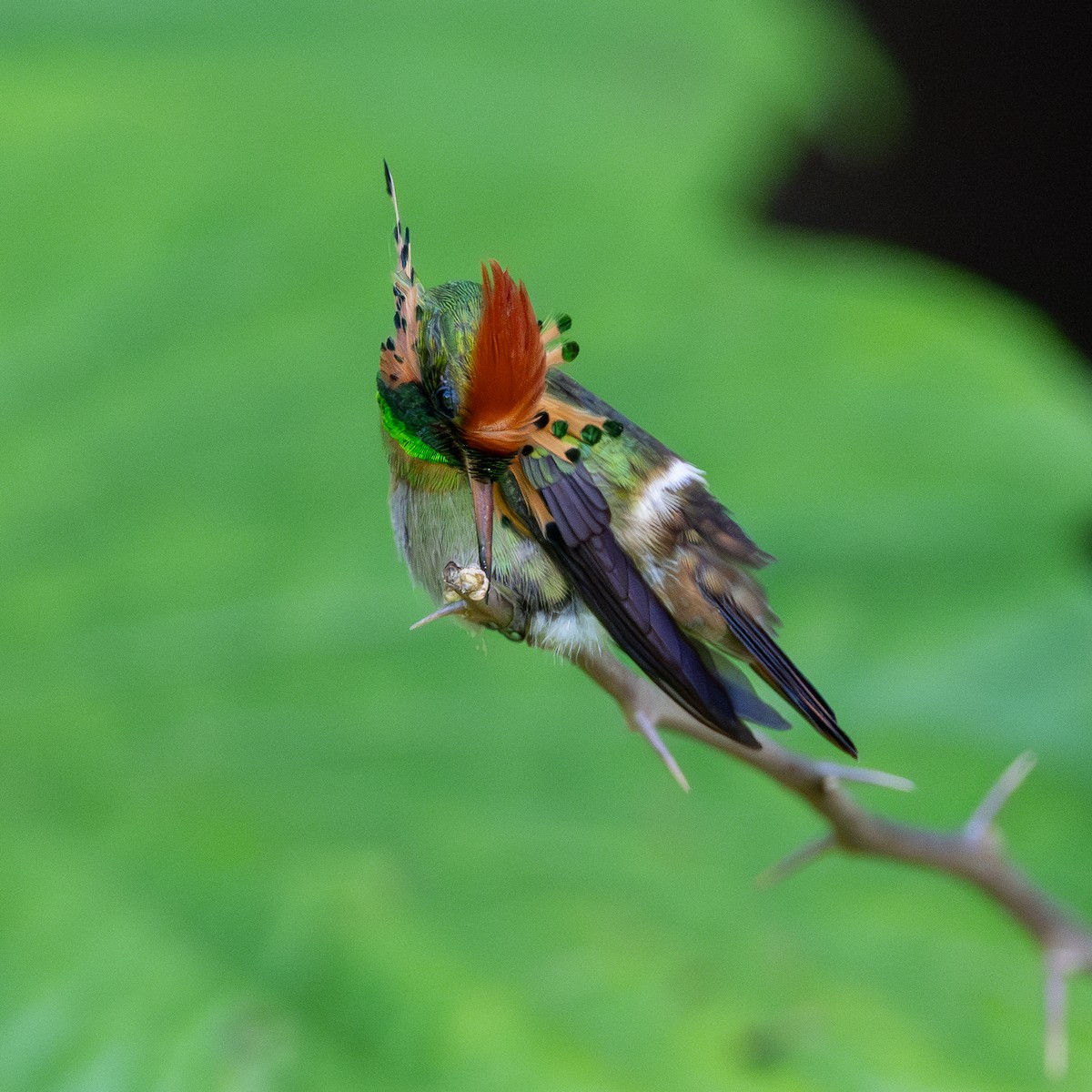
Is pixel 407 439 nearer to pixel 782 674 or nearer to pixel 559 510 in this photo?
pixel 559 510

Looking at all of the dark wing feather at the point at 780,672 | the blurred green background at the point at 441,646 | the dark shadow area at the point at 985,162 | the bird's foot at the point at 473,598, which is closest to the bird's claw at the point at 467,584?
the bird's foot at the point at 473,598

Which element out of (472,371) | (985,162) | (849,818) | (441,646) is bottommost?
(441,646)

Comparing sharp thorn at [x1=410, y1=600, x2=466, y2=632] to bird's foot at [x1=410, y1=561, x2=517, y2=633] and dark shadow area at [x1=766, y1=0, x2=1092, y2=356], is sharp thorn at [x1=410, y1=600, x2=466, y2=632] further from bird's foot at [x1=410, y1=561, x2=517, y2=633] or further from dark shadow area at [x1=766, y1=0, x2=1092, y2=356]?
dark shadow area at [x1=766, y1=0, x2=1092, y2=356]

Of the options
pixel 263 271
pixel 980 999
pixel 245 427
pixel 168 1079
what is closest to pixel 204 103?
pixel 263 271

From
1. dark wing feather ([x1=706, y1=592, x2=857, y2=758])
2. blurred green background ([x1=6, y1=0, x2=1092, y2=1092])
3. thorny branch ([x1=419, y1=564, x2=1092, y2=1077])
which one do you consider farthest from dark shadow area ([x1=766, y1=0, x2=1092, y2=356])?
dark wing feather ([x1=706, y1=592, x2=857, y2=758])

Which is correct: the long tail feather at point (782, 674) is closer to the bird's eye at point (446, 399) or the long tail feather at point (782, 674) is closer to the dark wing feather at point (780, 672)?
the dark wing feather at point (780, 672)

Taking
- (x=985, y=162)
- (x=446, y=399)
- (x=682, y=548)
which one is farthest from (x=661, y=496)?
(x=985, y=162)

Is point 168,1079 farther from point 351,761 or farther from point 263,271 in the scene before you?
point 263,271
